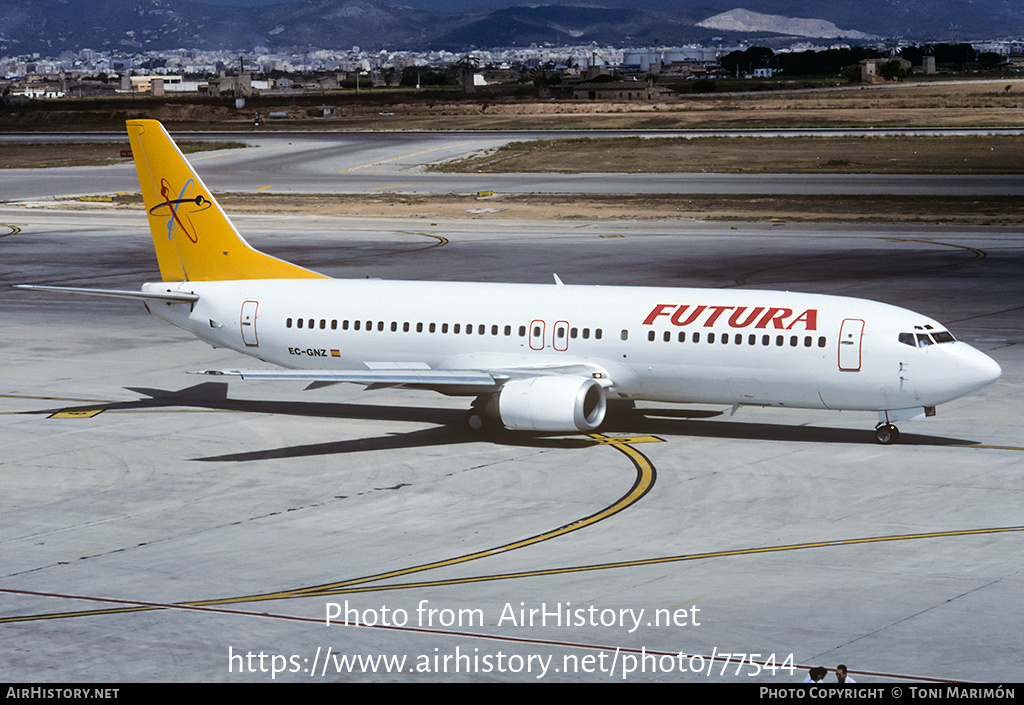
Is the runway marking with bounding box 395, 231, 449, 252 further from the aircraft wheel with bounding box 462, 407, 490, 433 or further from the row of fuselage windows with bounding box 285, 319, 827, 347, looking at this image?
the aircraft wheel with bounding box 462, 407, 490, 433

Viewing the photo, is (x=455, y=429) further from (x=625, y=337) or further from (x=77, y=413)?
(x=77, y=413)

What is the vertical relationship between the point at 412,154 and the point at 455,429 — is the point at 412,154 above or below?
above

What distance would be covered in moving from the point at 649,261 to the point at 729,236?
14077 mm

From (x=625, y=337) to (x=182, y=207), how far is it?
16.1 metres

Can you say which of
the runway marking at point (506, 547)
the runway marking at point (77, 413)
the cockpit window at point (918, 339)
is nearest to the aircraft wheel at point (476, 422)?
the runway marking at point (506, 547)

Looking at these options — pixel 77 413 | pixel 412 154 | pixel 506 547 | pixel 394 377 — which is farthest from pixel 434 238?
pixel 412 154

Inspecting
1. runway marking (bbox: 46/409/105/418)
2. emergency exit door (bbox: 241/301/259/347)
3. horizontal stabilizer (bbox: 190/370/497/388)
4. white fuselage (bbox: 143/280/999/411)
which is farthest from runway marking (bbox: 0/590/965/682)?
emergency exit door (bbox: 241/301/259/347)

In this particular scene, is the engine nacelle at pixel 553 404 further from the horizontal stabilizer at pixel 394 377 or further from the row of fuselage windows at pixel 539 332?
the row of fuselage windows at pixel 539 332

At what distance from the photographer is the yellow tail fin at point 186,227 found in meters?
45.5

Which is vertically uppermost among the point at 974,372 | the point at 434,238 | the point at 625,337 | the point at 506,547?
the point at 625,337

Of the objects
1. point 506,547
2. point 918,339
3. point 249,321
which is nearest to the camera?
point 506,547

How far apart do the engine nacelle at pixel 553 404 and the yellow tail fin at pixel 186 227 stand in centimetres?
998

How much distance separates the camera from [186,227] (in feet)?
151
